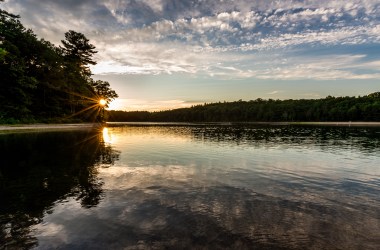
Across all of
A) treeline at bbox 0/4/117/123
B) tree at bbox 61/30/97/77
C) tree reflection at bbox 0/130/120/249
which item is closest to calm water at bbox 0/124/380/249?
tree reflection at bbox 0/130/120/249

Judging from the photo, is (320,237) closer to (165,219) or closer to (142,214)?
(165,219)

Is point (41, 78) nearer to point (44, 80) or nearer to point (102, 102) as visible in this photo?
point (44, 80)

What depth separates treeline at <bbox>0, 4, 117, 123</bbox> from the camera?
60.7 m

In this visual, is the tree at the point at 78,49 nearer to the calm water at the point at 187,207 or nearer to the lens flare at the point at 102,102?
the lens flare at the point at 102,102

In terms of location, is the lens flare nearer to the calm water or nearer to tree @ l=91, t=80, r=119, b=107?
tree @ l=91, t=80, r=119, b=107

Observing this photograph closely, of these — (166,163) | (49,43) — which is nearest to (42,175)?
(166,163)

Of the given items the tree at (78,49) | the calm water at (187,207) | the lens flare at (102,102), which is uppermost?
the tree at (78,49)

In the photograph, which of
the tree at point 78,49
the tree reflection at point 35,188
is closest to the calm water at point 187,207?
the tree reflection at point 35,188

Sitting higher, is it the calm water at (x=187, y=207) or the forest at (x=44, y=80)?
the forest at (x=44, y=80)

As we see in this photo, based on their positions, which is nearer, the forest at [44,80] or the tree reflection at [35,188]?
the tree reflection at [35,188]

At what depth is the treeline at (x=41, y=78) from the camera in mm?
60688

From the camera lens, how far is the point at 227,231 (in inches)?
341

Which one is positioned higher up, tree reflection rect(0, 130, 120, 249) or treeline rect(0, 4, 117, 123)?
treeline rect(0, 4, 117, 123)

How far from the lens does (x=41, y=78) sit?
78.1 metres
